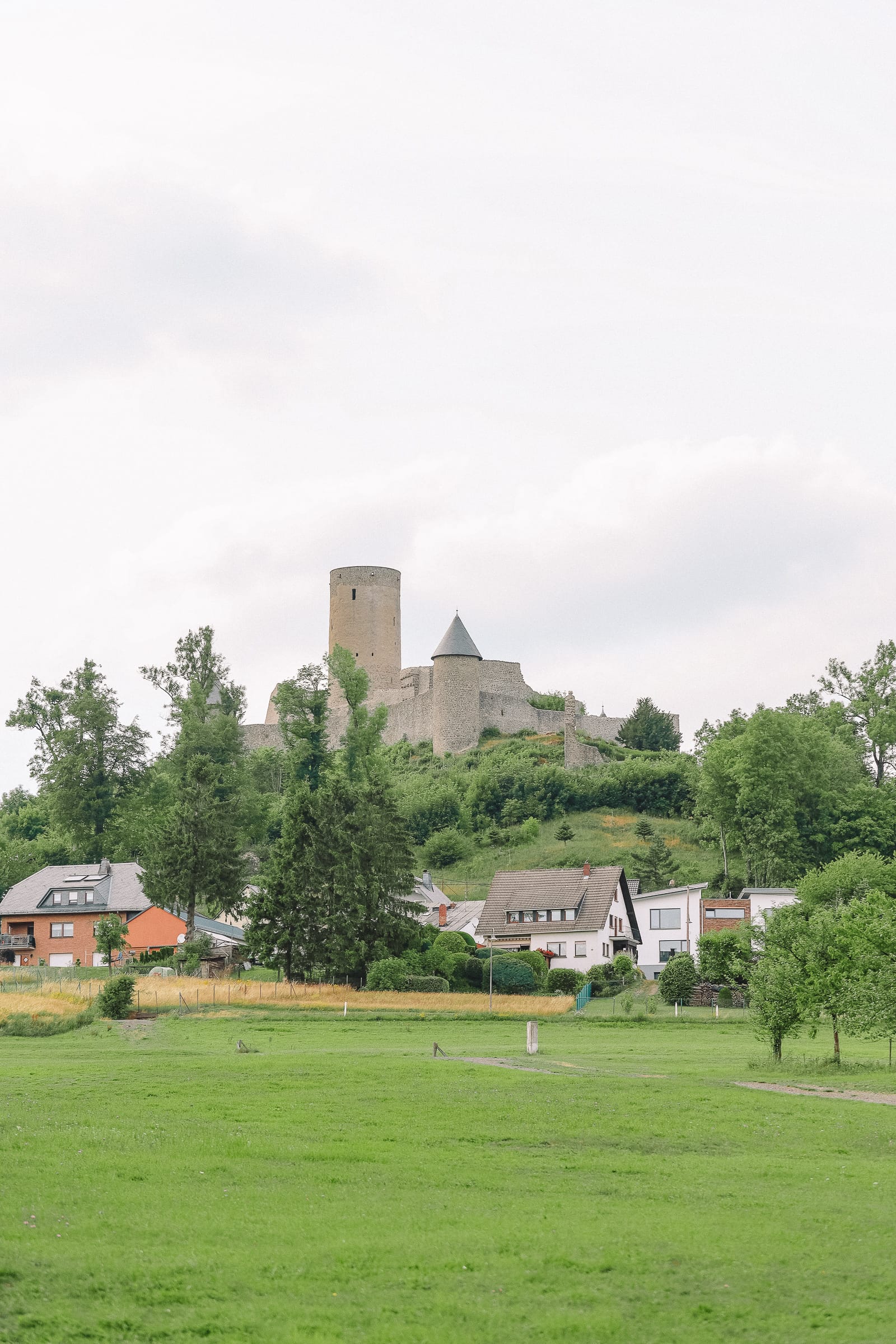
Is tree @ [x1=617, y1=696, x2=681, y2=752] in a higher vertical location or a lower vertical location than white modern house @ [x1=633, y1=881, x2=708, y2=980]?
higher

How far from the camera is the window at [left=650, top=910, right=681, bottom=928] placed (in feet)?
237

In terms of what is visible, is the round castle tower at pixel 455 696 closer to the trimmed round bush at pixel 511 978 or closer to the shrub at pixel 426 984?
the trimmed round bush at pixel 511 978

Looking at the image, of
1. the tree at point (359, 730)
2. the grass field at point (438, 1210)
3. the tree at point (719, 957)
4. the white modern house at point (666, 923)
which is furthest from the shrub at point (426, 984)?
the grass field at point (438, 1210)

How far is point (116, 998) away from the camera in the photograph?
1738 inches

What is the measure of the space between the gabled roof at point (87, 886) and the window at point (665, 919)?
2654 centimetres

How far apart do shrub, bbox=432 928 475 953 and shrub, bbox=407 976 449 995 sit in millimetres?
4177

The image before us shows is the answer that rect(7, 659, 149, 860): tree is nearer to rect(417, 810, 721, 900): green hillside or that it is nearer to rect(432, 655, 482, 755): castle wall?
rect(417, 810, 721, 900): green hillside

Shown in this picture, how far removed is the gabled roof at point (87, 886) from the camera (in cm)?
7281

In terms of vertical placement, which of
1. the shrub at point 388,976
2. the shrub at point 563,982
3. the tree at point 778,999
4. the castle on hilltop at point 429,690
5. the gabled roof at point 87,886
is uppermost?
the castle on hilltop at point 429,690

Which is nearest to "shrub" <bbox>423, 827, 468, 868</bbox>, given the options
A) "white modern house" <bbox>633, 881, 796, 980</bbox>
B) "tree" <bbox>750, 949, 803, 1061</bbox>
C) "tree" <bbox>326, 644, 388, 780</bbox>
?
"tree" <bbox>326, 644, 388, 780</bbox>

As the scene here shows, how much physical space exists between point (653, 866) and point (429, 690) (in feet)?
148

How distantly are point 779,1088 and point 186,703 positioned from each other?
5983 centimetres

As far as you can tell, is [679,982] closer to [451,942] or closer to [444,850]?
[451,942]

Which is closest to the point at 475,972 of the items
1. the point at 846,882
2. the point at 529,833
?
the point at 846,882
